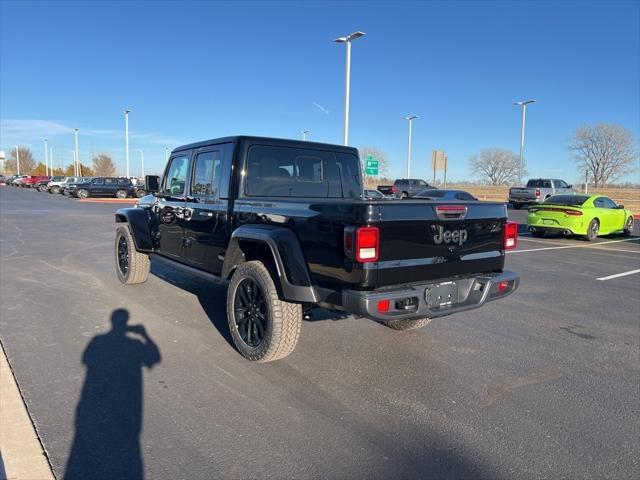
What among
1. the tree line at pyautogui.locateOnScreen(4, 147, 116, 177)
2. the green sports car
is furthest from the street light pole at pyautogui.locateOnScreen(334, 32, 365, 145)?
the tree line at pyautogui.locateOnScreen(4, 147, 116, 177)

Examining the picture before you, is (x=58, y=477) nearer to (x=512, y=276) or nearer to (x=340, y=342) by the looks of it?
(x=340, y=342)

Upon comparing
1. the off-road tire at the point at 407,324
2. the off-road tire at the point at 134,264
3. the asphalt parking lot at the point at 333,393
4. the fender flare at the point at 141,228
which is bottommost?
the asphalt parking lot at the point at 333,393

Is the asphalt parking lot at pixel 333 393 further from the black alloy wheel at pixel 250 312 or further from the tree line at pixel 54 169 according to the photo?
the tree line at pixel 54 169

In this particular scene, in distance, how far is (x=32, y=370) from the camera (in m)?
3.99

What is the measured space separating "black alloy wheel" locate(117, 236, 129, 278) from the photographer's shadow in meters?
2.44

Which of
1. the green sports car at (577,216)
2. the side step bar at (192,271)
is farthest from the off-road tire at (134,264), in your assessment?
the green sports car at (577,216)

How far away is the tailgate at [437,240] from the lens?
11.7 ft

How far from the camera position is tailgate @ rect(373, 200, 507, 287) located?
3.56 metres

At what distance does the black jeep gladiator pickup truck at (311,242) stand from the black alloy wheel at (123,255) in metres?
1.65

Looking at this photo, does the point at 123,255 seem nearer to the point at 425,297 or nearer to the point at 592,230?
the point at 425,297

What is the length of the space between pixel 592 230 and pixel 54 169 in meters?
128

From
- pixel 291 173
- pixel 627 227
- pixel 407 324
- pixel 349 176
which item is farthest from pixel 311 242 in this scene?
pixel 627 227

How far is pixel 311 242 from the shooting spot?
377cm

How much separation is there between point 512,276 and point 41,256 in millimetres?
8818
